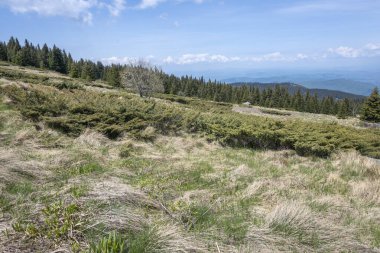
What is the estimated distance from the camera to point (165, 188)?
5438mm


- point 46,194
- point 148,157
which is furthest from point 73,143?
point 46,194

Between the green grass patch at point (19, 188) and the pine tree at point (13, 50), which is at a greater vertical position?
the pine tree at point (13, 50)

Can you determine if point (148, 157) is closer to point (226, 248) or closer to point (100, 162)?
point (100, 162)

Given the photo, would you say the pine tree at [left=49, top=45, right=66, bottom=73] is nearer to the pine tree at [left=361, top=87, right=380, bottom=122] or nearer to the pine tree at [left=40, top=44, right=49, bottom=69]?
the pine tree at [left=40, top=44, right=49, bottom=69]

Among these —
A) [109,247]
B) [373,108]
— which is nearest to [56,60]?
[373,108]

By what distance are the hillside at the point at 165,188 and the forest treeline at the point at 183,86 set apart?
64.0 meters

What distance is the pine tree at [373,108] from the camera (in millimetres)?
47844

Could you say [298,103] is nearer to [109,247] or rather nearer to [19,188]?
[19,188]

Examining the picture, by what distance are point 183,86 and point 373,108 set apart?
53936 mm

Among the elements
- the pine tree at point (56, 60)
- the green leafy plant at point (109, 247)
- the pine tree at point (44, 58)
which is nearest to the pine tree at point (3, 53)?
the pine tree at point (44, 58)

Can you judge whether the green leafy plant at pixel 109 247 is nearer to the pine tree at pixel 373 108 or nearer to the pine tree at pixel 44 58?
the pine tree at pixel 373 108

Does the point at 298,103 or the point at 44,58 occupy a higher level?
the point at 44,58

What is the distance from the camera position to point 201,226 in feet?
12.8

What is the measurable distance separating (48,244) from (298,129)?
38.1 feet
